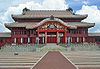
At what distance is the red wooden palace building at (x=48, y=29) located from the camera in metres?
69.7

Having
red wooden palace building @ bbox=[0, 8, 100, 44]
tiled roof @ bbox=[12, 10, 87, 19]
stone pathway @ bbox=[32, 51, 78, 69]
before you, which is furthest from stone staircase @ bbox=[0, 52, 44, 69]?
tiled roof @ bbox=[12, 10, 87, 19]

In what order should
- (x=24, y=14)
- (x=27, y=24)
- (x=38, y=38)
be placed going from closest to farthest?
(x=38, y=38), (x=27, y=24), (x=24, y=14)

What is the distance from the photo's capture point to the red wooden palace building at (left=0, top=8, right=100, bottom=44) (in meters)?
69.7

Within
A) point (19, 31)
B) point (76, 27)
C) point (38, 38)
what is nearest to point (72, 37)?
point (76, 27)

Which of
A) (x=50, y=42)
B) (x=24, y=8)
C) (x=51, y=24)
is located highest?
(x=24, y=8)

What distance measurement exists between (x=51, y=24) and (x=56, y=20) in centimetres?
180

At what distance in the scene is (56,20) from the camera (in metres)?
69.3

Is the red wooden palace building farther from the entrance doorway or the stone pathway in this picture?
the stone pathway

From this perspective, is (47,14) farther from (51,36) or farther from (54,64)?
(54,64)

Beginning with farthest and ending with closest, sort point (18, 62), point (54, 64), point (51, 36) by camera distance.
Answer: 1. point (51, 36)
2. point (18, 62)
3. point (54, 64)

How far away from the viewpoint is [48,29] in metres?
69.9

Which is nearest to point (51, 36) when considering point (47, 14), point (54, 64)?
point (47, 14)

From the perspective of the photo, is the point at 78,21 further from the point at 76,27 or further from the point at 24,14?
the point at 24,14

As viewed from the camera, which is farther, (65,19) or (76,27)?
(65,19)
